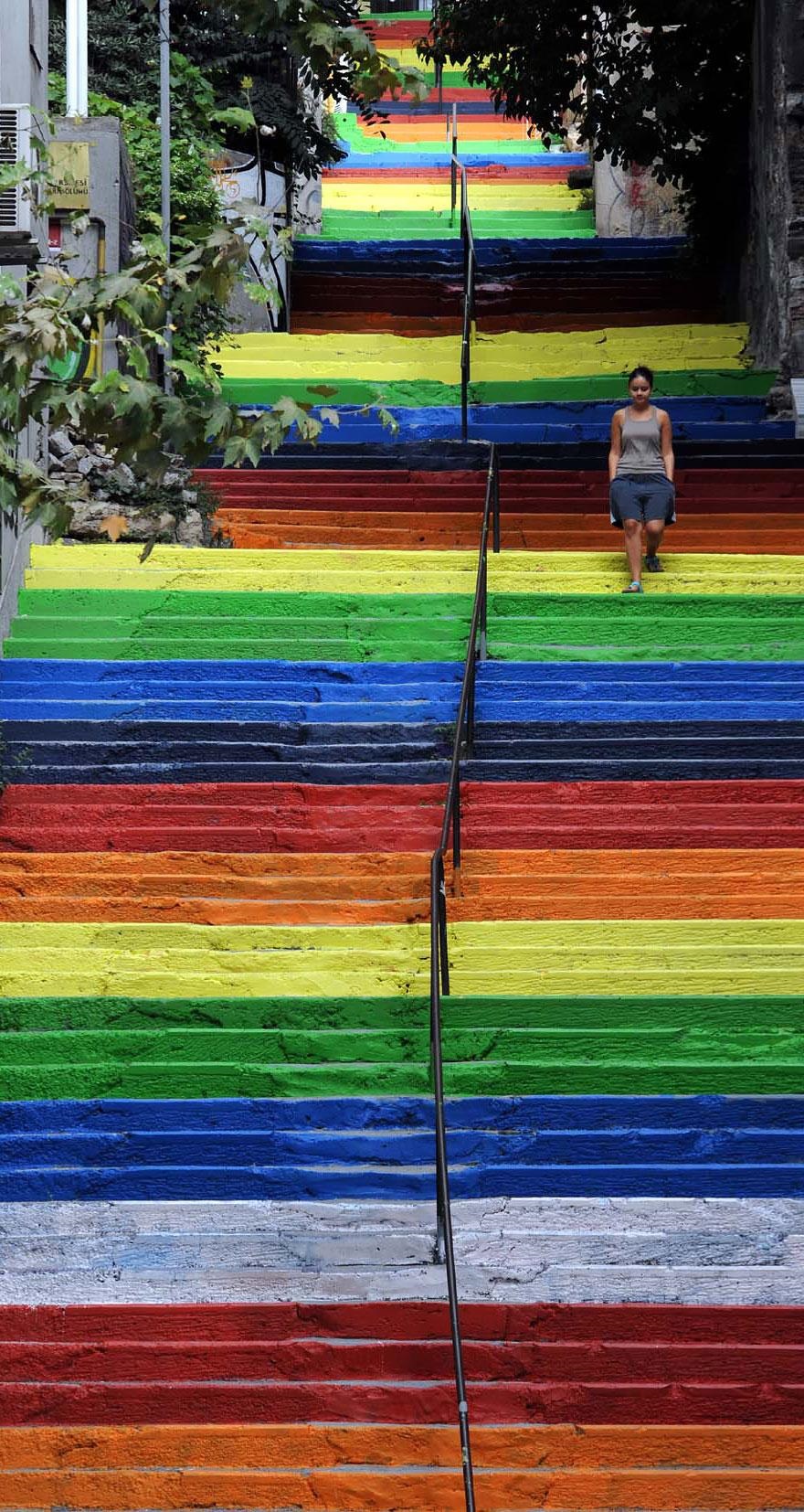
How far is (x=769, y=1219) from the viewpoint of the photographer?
7547 millimetres

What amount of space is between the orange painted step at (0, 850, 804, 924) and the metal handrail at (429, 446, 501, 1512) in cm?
22

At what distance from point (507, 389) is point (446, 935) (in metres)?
8.64

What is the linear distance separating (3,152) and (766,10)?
322 inches

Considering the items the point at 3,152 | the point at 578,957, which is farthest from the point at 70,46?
the point at 578,957

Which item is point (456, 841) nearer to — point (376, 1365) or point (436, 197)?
point (376, 1365)

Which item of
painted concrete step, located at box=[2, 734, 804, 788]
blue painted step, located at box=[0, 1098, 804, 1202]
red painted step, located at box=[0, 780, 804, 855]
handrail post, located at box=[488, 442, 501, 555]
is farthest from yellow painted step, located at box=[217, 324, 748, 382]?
blue painted step, located at box=[0, 1098, 804, 1202]

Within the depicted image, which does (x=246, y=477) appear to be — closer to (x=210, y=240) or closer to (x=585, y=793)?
(x=585, y=793)

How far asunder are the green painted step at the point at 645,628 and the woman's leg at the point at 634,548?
0.91 feet

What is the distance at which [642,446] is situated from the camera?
12977 millimetres

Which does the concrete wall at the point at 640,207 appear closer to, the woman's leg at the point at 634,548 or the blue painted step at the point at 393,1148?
the woman's leg at the point at 634,548

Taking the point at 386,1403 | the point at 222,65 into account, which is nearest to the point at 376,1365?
the point at 386,1403

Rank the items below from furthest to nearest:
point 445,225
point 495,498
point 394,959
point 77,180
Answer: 1. point 445,225
2. point 77,180
3. point 495,498
4. point 394,959

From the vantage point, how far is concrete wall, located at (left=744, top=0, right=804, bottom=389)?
1555 cm

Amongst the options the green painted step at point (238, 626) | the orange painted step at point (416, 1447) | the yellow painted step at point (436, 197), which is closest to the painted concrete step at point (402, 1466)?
the orange painted step at point (416, 1447)
